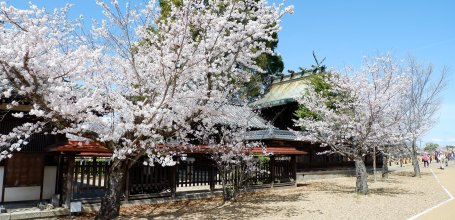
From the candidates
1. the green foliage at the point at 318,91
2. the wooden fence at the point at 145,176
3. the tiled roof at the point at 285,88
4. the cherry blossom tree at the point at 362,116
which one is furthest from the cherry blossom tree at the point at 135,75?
the tiled roof at the point at 285,88

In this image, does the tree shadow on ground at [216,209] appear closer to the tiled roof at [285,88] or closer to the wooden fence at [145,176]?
the wooden fence at [145,176]

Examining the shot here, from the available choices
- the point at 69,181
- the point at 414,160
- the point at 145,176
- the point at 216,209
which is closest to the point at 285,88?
the point at 414,160

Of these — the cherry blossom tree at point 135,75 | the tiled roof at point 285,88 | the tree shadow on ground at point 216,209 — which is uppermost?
the tiled roof at point 285,88

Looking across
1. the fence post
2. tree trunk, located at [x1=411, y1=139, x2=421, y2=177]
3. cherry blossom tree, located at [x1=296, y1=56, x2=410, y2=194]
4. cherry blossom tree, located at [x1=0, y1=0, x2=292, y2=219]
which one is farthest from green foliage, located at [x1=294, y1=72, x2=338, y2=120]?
cherry blossom tree, located at [x1=0, y1=0, x2=292, y2=219]

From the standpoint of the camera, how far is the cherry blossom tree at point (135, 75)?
23.0 ft

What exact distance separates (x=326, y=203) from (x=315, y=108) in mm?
6888

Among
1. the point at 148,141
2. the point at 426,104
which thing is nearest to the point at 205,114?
the point at 148,141

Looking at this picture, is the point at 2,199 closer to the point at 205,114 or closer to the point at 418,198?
the point at 205,114

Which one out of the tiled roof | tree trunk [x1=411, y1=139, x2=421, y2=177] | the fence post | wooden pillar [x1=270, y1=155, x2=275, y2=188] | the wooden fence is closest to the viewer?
the wooden fence

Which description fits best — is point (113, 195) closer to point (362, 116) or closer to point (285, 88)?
point (362, 116)

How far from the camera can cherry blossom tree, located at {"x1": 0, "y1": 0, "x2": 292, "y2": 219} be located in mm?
7016

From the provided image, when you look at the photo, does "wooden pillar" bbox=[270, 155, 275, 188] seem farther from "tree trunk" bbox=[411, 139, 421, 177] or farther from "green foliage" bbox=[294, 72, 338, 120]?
"tree trunk" bbox=[411, 139, 421, 177]

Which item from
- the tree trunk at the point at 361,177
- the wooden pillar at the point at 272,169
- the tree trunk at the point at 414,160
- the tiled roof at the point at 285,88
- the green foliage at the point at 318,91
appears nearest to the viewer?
the tree trunk at the point at 361,177

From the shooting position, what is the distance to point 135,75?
9.37m
